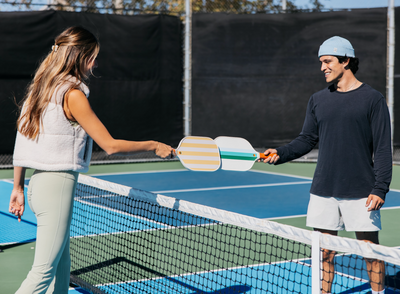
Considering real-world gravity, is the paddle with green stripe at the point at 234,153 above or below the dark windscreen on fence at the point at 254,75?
below

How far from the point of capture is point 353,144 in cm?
294

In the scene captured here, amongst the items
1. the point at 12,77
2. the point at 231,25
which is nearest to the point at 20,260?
the point at 12,77

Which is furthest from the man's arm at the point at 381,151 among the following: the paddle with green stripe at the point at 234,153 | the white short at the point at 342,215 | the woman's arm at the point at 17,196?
the woman's arm at the point at 17,196

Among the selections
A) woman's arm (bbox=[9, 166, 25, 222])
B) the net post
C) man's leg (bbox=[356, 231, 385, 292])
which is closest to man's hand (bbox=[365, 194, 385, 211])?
man's leg (bbox=[356, 231, 385, 292])

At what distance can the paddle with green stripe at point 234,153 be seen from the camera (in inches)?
120

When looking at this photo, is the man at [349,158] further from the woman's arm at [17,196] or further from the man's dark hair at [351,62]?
the woman's arm at [17,196]

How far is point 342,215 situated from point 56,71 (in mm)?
1801

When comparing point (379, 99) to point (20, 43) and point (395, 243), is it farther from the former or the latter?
point (20, 43)

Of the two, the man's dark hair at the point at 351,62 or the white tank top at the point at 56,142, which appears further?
the man's dark hair at the point at 351,62

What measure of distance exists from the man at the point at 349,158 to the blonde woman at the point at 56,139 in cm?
133

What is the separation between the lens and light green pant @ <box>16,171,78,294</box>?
7.57 ft

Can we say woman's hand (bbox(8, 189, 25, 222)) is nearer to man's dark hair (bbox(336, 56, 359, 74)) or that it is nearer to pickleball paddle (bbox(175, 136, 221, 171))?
pickleball paddle (bbox(175, 136, 221, 171))

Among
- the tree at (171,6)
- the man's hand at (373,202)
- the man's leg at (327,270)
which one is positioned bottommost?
the man's leg at (327,270)

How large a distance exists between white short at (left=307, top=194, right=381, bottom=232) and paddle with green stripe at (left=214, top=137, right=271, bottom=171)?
47cm
